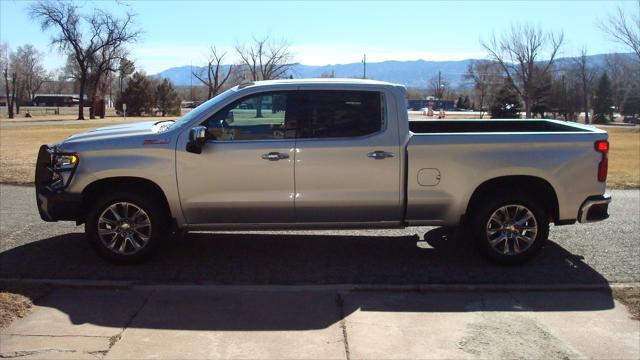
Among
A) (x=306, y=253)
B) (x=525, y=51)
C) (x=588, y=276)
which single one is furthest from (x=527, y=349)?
(x=525, y=51)

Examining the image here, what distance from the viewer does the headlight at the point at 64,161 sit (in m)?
5.83

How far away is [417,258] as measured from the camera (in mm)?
6441

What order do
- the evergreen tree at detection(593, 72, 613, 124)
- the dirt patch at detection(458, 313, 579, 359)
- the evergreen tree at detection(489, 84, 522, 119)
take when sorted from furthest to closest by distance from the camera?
the evergreen tree at detection(593, 72, 613, 124) → the evergreen tree at detection(489, 84, 522, 119) → the dirt patch at detection(458, 313, 579, 359)

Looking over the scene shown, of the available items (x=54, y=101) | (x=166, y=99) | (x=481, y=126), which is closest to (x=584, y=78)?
(x=166, y=99)

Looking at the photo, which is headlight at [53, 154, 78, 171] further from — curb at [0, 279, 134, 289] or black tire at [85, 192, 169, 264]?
curb at [0, 279, 134, 289]

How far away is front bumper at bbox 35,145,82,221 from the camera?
5.88 metres

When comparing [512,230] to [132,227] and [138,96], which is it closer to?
[132,227]

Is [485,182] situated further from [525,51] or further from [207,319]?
[525,51]

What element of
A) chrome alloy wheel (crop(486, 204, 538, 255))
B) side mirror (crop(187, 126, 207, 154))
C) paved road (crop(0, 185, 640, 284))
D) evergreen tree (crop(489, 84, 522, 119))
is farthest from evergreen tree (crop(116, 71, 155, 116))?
chrome alloy wheel (crop(486, 204, 538, 255))

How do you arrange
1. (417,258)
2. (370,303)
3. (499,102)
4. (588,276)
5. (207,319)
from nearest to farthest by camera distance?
1. (207,319)
2. (370,303)
3. (588,276)
4. (417,258)
5. (499,102)

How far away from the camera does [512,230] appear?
20.1ft

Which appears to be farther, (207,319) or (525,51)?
(525,51)

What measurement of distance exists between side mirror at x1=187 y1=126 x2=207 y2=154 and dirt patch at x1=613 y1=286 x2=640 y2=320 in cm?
416

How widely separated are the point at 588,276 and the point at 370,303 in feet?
7.90
